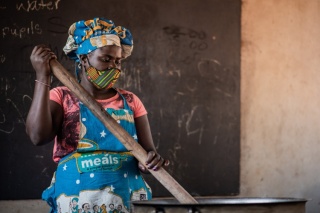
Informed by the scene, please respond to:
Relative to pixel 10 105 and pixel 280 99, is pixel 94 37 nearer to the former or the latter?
pixel 10 105

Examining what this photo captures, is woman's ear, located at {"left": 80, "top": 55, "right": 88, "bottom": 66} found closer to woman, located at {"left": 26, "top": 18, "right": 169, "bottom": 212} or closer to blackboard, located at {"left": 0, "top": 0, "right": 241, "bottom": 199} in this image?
woman, located at {"left": 26, "top": 18, "right": 169, "bottom": 212}

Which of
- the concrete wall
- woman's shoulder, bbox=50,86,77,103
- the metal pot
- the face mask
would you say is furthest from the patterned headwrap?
the concrete wall

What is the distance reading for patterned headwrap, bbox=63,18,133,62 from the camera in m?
3.49

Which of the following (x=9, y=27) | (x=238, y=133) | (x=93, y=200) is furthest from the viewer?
(x=238, y=133)

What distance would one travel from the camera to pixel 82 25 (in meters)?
3.56

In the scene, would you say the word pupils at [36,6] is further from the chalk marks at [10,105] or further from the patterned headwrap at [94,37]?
the patterned headwrap at [94,37]

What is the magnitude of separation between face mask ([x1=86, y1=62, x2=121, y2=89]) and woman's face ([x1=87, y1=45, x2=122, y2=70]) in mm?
21

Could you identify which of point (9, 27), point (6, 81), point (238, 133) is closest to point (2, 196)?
point (6, 81)

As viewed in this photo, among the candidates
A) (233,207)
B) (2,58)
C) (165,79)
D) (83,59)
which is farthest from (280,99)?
(233,207)

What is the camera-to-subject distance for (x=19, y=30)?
20.9 ft

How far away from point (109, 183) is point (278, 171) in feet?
15.0

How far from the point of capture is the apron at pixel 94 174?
10.9 feet

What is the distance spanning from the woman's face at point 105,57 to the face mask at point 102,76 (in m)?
0.02

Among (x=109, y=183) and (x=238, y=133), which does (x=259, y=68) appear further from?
(x=109, y=183)
